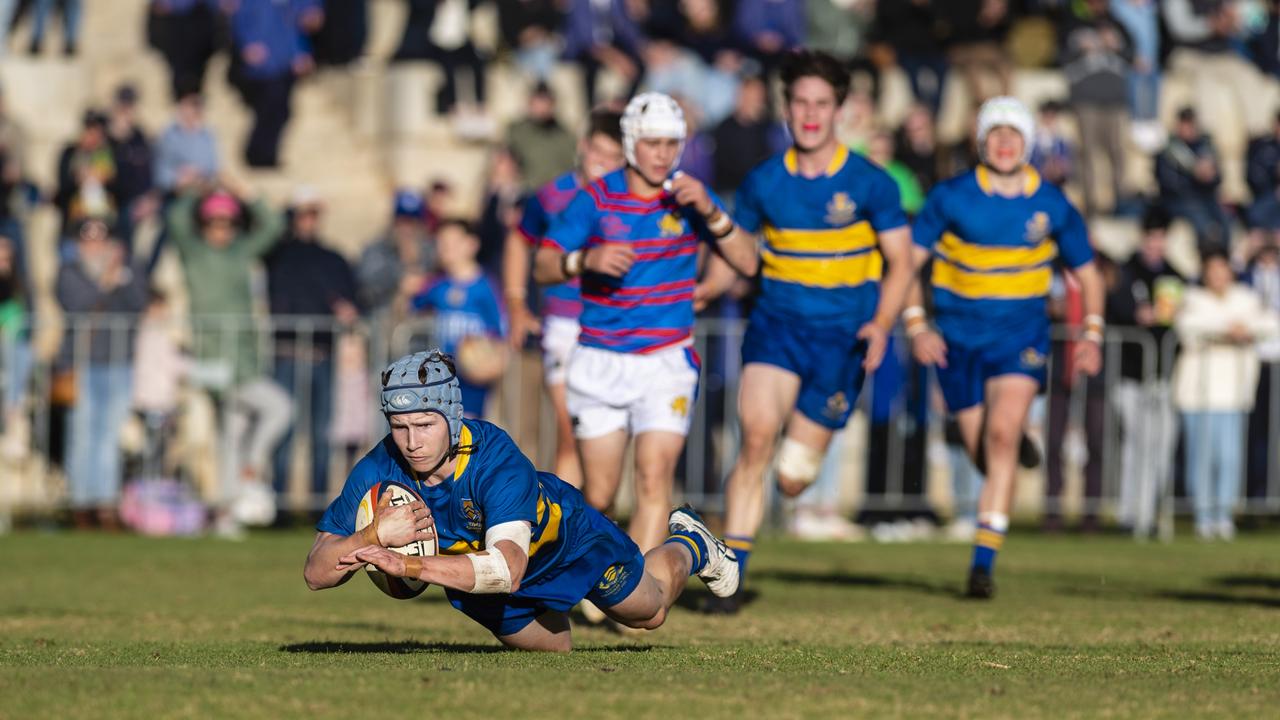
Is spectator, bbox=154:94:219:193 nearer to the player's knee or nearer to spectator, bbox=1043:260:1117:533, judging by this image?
spectator, bbox=1043:260:1117:533

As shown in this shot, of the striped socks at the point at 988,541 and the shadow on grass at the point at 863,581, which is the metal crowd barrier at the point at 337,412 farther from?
the striped socks at the point at 988,541

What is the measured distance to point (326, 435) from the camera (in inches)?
701

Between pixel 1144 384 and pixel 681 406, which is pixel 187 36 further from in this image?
pixel 681 406

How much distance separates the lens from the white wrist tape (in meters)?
7.93

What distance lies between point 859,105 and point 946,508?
3.68 metres

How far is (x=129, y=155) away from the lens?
20.7 meters

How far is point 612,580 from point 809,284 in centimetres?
338

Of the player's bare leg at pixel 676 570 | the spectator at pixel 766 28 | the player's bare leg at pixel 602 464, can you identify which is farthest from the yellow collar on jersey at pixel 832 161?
the spectator at pixel 766 28

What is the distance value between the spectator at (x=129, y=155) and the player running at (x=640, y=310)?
10516mm

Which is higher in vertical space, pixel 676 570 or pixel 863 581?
pixel 676 570

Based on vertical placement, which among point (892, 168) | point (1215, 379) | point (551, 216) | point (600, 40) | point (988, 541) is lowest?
point (988, 541)

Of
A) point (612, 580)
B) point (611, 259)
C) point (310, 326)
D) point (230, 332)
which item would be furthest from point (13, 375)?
point (612, 580)

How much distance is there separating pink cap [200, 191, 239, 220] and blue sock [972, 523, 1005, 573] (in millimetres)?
8004

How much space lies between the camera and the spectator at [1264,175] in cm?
2183
